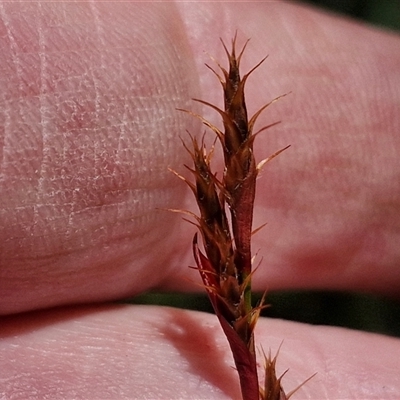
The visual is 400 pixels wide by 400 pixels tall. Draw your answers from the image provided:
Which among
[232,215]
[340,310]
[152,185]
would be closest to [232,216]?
[232,215]

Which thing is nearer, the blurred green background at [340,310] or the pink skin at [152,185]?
the pink skin at [152,185]

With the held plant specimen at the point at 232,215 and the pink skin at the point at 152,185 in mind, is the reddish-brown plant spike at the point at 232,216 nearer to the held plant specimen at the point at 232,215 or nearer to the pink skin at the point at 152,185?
the held plant specimen at the point at 232,215

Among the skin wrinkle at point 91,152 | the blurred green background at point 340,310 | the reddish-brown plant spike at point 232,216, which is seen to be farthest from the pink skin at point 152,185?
the blurred green background at point 340,310

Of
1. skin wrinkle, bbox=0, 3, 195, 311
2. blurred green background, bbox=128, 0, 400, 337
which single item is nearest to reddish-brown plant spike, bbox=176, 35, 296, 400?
skin wrinkle, bbox=0, 3, 195, 311

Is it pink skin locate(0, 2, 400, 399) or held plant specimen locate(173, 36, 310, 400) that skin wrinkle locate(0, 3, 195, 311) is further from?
held plant specimen locate(173, 36, 310, 400)

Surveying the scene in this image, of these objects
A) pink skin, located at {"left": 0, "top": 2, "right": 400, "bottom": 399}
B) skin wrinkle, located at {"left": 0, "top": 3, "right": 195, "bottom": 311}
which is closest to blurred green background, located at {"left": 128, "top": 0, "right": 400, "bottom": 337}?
pink skin, located at {"left": 0, "top": 2, "right": 400, "bottom": 399}

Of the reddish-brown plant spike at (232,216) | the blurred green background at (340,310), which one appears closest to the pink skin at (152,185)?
the reddish-brown plant spike at (232,216)

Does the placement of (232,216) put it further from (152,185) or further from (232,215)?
(152,185)

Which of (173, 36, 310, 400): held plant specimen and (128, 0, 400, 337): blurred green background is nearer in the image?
(173, 36, 310, 400): held plant specimen

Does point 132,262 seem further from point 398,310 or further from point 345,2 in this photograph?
point 345,2
